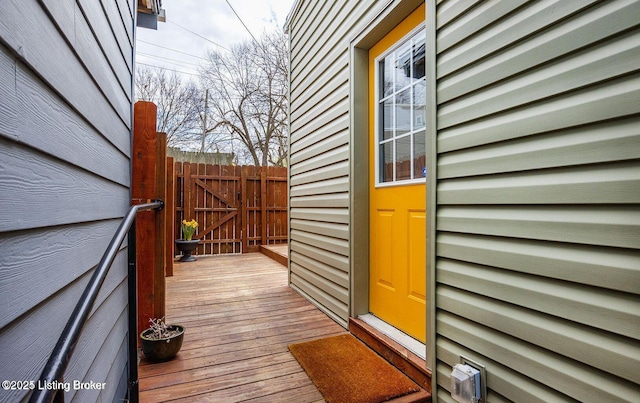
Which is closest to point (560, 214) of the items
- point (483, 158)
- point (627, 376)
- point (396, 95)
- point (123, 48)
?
point (483, 158)

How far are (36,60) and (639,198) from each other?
157cm

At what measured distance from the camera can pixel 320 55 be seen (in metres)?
3.04

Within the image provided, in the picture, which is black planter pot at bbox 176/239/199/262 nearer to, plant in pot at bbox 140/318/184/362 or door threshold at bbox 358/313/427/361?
plant in pot at bbox 140/318/184/362

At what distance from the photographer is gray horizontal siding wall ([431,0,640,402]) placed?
0.96 metres

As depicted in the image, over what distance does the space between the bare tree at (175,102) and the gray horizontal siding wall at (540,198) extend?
11627 millimetres

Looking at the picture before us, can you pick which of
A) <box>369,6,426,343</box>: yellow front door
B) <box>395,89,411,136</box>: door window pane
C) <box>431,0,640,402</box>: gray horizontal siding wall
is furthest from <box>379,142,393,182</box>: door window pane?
<box>431,0,640,402</box>: gray horizontal siding wall

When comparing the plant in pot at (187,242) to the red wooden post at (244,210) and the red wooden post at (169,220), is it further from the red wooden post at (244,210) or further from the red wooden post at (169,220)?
the red wooden post at (244,210)

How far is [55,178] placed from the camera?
82cm

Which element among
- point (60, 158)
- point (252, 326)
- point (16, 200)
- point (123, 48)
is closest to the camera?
point (16, 200)

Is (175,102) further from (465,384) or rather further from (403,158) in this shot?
(465,384)

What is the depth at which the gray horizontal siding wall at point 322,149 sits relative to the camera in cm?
257

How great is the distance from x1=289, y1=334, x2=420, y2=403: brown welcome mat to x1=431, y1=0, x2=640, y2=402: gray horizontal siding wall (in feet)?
0.82

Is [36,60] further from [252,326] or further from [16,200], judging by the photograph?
[252,326]

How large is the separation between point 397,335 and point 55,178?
1887mm
